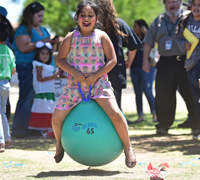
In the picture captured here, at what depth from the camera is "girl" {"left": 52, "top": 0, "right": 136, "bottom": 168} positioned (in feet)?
14.4

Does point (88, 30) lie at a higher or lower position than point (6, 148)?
higher

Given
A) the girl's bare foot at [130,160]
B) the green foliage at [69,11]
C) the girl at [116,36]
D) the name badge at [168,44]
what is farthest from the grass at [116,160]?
the green foliage at [69,11]

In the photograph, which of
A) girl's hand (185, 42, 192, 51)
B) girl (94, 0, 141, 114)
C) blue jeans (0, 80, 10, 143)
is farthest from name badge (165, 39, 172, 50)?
blue jeans (0, 80, 10, 143)

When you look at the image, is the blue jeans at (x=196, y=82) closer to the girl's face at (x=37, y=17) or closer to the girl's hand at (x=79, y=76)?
the girl's hand at (x=79, y=76)

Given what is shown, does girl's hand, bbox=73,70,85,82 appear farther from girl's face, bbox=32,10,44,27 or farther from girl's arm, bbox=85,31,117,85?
girl's face, bbox=32,10,44,27

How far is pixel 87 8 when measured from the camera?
176 inches

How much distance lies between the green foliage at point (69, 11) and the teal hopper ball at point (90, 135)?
2734cm

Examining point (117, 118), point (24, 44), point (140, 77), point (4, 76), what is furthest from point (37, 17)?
point (117, 118)

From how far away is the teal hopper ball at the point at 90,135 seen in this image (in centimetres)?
426

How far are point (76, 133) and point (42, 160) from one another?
4.15 ft

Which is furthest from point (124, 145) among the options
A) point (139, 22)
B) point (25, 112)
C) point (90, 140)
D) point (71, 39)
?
point (139, 22)

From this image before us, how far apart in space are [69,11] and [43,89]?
25793 mm

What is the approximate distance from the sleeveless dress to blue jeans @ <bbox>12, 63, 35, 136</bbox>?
3.06m

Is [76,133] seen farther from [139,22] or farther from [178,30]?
[139,22]
